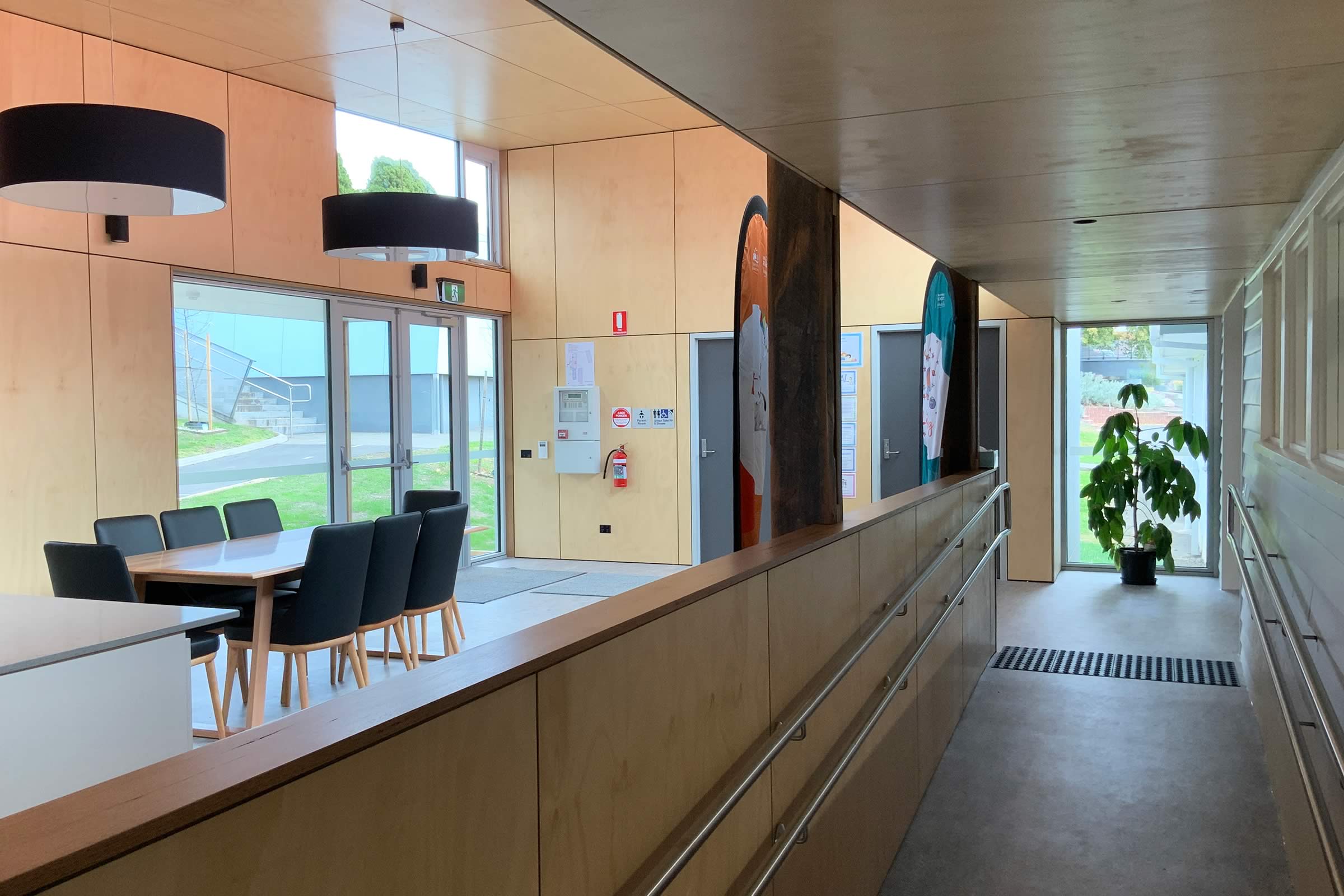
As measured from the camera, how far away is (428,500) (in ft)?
22.4

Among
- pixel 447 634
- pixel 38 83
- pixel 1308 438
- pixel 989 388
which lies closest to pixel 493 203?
pixel 38 83

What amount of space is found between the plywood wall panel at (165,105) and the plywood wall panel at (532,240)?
3297 mm

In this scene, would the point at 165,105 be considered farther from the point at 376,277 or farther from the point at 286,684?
the point at 286,684

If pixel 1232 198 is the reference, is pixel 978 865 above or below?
below

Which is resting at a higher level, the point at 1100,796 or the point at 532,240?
the point at 532,240

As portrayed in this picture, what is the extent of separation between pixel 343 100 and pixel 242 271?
70.8 inches

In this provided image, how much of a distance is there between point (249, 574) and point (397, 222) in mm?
1870

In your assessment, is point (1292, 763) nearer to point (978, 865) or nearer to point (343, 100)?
point (978, 865)

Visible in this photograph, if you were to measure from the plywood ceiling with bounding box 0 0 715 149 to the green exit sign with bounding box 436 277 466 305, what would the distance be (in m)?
1.32

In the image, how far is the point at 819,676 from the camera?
261 cm

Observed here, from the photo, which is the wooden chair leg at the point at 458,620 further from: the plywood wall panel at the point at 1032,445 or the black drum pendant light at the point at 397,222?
the plywood wall panel at the point at 1032,445

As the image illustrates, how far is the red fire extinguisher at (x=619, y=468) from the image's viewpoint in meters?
9.82

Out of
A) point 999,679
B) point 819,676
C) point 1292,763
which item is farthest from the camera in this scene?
point 999,679

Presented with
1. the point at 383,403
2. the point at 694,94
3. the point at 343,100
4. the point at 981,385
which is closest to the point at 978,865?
the point at 694,94
